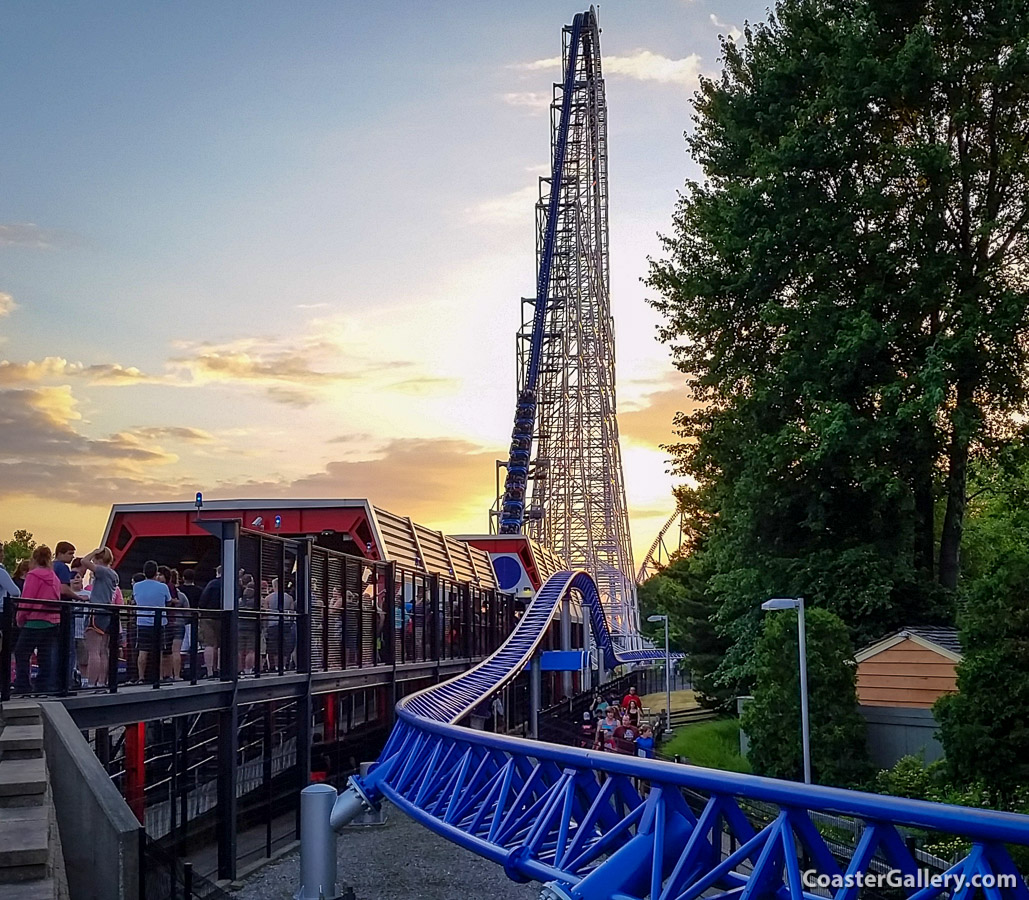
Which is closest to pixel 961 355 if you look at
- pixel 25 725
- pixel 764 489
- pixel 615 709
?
pixel 764 489

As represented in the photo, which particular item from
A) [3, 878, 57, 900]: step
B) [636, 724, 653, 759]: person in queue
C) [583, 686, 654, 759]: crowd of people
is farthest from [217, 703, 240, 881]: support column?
[3, 878, 57, 900]: step

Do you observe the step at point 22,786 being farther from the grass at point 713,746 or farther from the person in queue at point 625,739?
the grass at point 713,746

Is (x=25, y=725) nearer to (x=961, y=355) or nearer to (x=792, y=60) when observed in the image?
(x=961, y=355)

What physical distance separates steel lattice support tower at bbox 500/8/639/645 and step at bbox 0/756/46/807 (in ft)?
166

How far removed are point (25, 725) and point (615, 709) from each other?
14847 millimetres

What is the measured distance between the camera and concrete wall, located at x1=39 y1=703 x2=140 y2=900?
23.8 ft

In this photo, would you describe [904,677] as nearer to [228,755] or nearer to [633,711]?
[633,711]

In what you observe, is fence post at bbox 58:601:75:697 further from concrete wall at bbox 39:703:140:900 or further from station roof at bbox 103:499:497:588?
station roof at bbox 103:499:497:588

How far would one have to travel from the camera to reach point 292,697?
16172 mm

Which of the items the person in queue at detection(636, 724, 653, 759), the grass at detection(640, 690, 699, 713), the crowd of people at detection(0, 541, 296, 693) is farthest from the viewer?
the grass at detection(640, 690, 699, 713)

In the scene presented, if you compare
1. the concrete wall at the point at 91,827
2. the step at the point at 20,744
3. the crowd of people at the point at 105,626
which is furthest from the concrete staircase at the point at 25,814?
the crowd of people at the point at 105,626

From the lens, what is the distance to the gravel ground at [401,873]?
13.9 meters

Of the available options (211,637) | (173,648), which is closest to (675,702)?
(211,637)

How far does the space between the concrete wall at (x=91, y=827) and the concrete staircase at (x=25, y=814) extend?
157 mm
